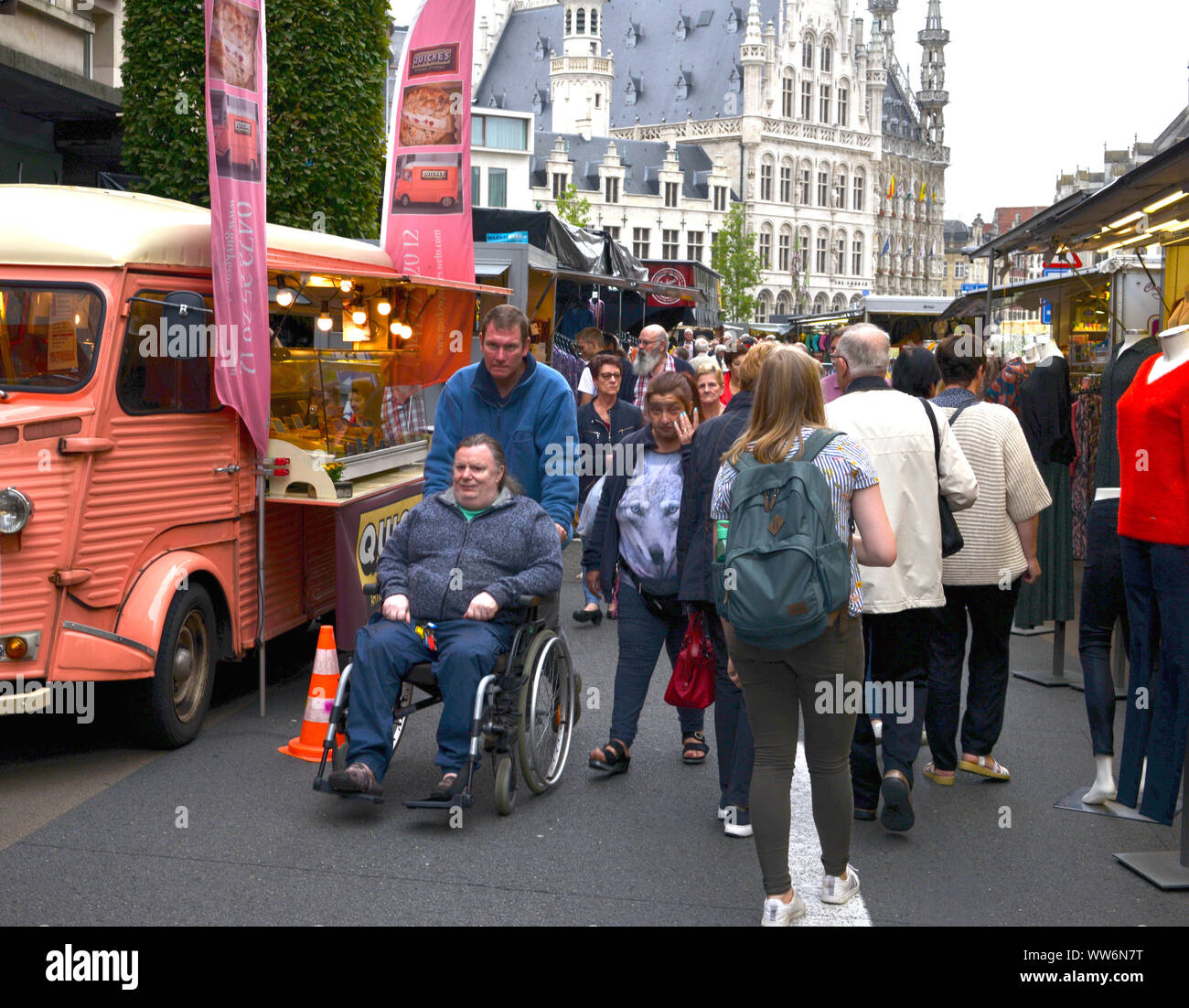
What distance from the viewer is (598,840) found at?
5.31 m

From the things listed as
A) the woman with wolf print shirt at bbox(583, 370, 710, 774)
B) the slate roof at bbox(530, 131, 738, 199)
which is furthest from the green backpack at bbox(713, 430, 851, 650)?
the slate roof at bbox(530, 131, 738, 199)

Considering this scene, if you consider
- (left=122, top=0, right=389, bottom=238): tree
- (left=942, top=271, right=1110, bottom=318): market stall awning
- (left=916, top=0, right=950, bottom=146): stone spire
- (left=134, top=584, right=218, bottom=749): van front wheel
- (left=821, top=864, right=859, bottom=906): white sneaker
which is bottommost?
(left=821, top=864, right=859, bottom=906): white sneaker

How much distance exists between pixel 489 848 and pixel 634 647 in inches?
51.1

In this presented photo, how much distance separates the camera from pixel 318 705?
21.2 feet

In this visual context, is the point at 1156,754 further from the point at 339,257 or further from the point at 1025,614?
the point at 339,257

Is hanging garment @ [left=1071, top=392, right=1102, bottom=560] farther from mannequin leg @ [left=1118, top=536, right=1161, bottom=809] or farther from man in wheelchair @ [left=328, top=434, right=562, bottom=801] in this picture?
man in wheelchair @ [left=328, top=434, right=562, bottom=801]

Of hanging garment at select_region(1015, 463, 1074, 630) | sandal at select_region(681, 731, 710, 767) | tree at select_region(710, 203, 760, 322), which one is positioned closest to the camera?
sandal at select_region(681, 731, 710, 767)

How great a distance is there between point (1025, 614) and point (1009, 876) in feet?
10.9

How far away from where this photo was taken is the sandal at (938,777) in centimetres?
612

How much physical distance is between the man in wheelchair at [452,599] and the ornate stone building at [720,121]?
314 feet

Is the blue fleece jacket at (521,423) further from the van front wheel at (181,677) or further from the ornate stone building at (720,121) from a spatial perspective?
the ornate stone building at (720,121)

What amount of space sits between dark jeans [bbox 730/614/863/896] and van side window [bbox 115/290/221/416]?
3473mm

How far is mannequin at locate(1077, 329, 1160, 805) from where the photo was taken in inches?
227

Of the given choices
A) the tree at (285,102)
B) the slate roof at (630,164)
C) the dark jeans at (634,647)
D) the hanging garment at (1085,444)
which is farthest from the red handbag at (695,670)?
the slate roof at (630,164)
